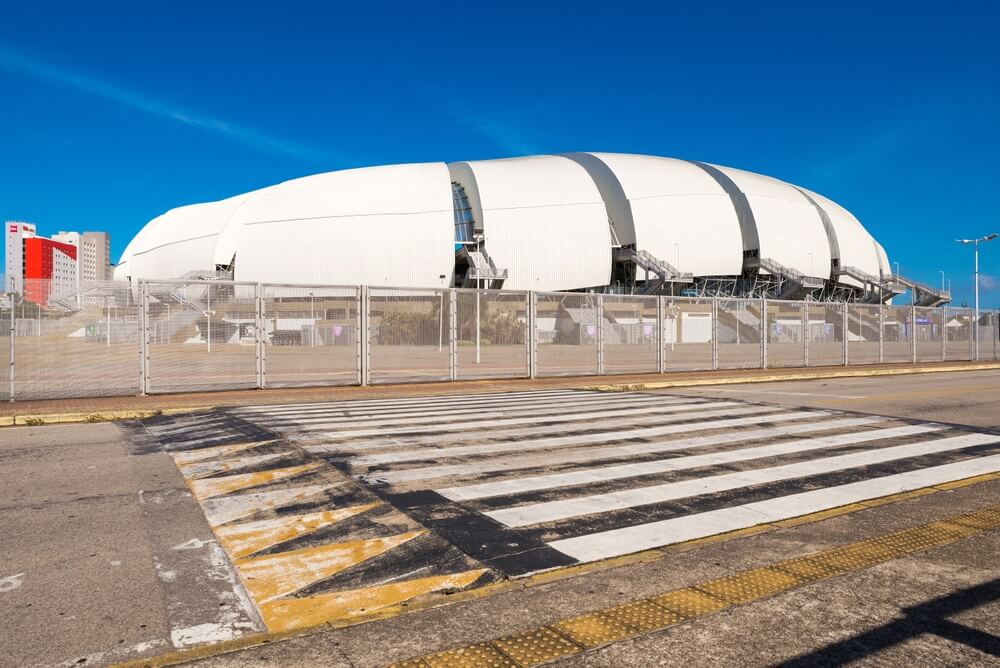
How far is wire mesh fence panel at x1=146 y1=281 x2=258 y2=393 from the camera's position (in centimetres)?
1486

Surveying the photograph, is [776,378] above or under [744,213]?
under

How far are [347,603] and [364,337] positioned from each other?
1373cm

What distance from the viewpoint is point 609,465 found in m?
7.09

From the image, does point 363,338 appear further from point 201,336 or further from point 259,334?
point 201,336

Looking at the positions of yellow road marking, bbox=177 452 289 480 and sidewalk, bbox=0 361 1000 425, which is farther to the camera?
sidewalk, bbox=0 361 1000 425

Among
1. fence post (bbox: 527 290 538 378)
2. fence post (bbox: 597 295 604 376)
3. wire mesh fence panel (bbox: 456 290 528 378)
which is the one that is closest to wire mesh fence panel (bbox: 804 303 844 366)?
fence post (bbox: 597 295 604 376)

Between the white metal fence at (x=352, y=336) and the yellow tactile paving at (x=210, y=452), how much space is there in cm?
760

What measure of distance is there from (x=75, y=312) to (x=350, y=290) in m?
5.89

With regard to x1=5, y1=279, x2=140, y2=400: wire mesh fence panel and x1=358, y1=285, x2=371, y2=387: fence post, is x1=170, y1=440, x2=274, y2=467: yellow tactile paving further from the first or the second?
x1=358, y1=285, x2=371, y2=387: fence post

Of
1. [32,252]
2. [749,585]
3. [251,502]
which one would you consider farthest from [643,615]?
[32,252]

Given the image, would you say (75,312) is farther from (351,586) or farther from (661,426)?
(351,586)

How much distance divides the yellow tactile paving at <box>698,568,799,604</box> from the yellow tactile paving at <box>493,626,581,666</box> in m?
1.03

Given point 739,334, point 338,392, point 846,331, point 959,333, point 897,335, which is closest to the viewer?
point 338,392

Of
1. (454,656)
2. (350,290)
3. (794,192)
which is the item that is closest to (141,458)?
(454,656)
